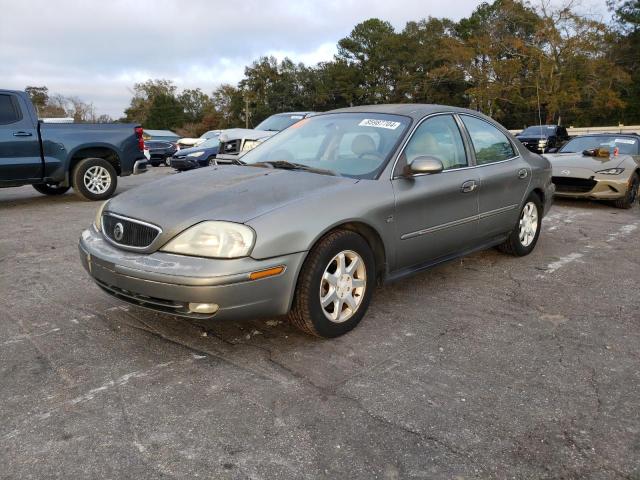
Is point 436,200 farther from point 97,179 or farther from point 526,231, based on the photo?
point 97,179

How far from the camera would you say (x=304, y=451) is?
2.24 meters

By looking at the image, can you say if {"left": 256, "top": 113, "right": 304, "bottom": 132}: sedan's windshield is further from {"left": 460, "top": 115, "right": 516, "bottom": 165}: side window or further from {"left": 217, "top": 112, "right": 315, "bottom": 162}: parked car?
{"left": 460, "top": 115, "right": 516, "bottom": 165}: side window

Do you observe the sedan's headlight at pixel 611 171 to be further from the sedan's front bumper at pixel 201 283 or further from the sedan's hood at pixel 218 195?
the sedan's front bumper at pixel 201 283

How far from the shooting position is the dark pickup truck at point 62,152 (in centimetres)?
814

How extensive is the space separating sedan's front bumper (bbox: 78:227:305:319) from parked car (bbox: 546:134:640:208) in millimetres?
7420

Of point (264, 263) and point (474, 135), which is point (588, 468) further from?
point (474, 135)

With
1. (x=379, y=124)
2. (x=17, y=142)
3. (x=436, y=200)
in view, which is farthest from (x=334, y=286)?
(x=17, y=142)

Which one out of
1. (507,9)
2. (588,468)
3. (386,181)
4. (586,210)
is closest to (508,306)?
(386,181)

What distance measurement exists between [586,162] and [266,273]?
796 centimetres

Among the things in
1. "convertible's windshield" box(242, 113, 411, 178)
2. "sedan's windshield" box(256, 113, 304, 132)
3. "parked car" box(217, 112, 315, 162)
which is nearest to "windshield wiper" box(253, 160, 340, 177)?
"convertible's windshield" box(242, 113, 411, 178)

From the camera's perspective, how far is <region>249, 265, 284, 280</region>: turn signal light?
2.87 metres

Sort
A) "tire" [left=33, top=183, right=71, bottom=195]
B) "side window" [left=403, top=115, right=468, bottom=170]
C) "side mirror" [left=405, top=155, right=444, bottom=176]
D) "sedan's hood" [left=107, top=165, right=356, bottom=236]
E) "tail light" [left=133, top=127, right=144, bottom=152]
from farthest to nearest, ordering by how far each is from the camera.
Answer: "tire" [left=33, top=183, right=71, bottom=195] → "tail light" [left=133, top=127, right=144, bottom=152] → "side window" [left=403, top=115, right=468, bottom=170] → "side mirror" [left=405, top=155, right=444, bottom=176] → "sedan's hood" [left=107, top=165, right=356, bottom=236]

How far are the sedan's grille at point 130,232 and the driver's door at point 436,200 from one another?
161cm

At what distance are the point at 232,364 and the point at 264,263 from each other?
24.5 inches
